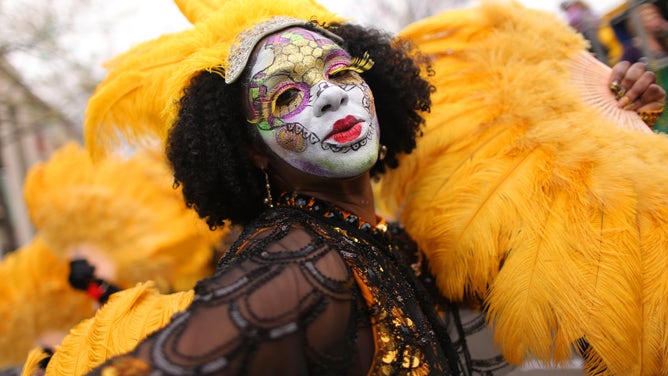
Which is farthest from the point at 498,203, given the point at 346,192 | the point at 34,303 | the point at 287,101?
the point at 34,303

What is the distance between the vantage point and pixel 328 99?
1.79m

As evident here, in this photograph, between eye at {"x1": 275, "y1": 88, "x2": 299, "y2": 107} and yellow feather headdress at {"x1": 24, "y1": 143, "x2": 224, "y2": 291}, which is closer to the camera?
eye at {"x1": 275, "y1": 88, "x2": 299, "y2": 107}

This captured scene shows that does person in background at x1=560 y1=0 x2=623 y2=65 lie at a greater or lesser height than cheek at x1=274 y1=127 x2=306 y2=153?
lesser

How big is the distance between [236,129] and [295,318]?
99 cm

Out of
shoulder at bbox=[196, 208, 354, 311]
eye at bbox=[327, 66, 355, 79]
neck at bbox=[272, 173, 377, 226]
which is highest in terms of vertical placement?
eye at bbox=[327, 66, 355, 79]

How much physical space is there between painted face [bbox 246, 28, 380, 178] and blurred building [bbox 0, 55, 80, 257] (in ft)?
21.9

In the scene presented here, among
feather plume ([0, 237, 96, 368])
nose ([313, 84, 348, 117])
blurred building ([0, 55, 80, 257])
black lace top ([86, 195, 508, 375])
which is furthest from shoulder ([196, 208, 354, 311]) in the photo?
blurred building ([0, 55, 80, 257])

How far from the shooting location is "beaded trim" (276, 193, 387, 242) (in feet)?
6.18

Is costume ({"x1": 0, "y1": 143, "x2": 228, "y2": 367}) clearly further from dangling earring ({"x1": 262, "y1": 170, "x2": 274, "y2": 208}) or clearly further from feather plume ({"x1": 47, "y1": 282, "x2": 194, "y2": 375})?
feather plume ({"x1": 47, "y1": 282, "x2": 194, "y2": 375})

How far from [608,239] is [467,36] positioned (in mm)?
1124

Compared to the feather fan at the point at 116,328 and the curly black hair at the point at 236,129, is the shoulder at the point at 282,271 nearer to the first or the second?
the feather fan at the point at 116,328

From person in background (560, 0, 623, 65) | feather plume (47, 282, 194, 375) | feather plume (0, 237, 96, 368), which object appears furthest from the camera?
feather plume (0, 237, 96, 368)

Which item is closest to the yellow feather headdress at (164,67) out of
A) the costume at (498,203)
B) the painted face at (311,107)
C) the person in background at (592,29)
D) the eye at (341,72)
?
the costume at (498,203)

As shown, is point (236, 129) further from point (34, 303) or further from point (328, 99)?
point (34, 303)
